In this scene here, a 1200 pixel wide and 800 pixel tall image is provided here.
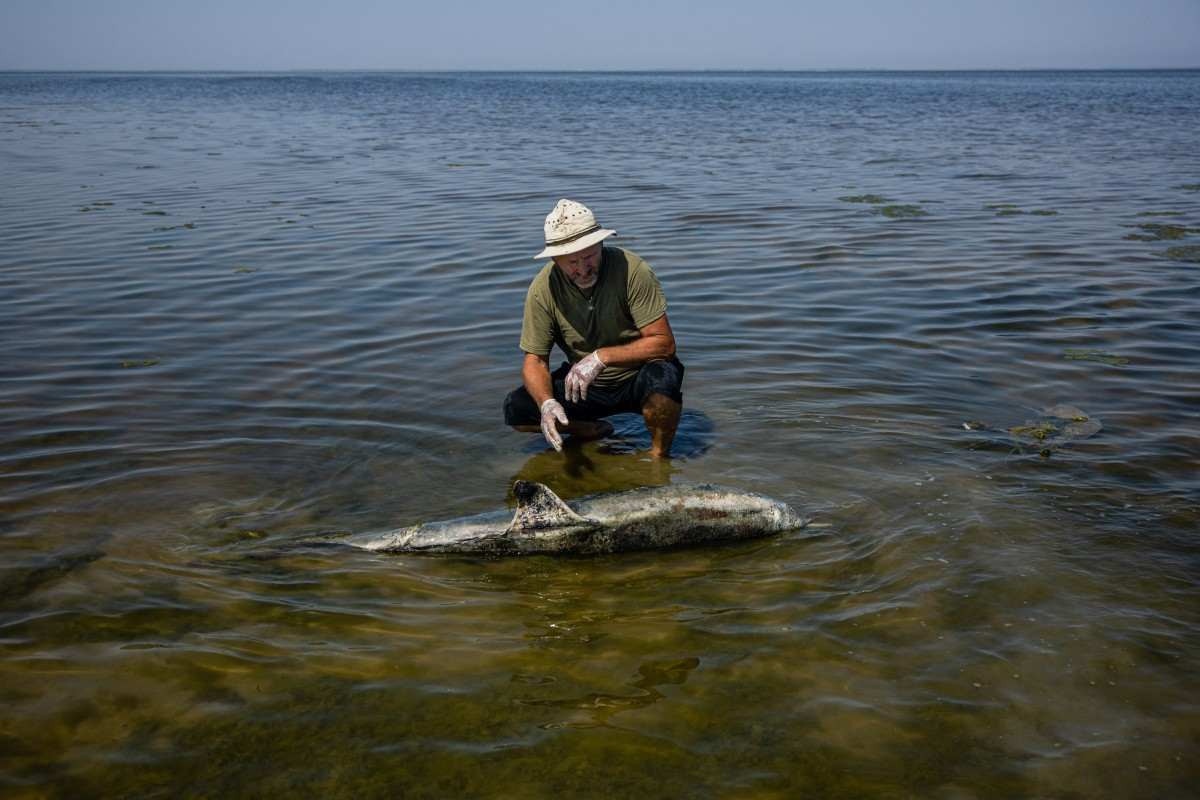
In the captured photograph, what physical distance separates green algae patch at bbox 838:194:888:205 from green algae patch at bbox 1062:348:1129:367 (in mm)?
8848

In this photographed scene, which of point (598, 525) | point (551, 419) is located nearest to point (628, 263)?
point (551, 419)

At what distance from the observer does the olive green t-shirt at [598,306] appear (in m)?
6.70

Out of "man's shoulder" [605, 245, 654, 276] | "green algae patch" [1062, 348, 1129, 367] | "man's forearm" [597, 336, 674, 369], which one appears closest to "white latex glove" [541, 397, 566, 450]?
"man's forearm" [597, 336, 674, 369]

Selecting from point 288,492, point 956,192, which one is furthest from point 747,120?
point 288,492

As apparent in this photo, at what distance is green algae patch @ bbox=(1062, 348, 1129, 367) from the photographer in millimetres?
8594

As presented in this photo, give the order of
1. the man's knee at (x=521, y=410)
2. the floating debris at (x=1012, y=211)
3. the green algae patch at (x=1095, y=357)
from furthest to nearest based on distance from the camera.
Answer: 1. the floating debris at (x=1012, y=211)
2. the green algae patch at (x=1095, y=357)
3. the man's knee at (x=521, y=410)

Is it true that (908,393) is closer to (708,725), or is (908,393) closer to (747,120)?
(708,725)

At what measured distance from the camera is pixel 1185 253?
12617 mm

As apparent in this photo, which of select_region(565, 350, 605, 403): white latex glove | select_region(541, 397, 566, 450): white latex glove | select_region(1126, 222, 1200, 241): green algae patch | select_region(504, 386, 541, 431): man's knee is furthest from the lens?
select_region(1126, 222, 1200, 241): green algae patch

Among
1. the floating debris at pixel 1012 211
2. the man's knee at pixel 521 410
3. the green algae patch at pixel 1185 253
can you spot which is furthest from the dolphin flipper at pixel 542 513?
the floating debris at pixel 1012 211

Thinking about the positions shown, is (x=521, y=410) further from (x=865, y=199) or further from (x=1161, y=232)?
(x=865, y=199)

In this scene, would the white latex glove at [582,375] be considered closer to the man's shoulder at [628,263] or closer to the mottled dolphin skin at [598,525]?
the man's shoulder at [628,263]

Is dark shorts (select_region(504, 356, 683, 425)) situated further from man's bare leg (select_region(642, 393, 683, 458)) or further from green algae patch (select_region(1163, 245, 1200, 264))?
green algae patch (select_region(1163, 245, 1200, 264))

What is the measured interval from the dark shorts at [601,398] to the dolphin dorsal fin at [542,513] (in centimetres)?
177
